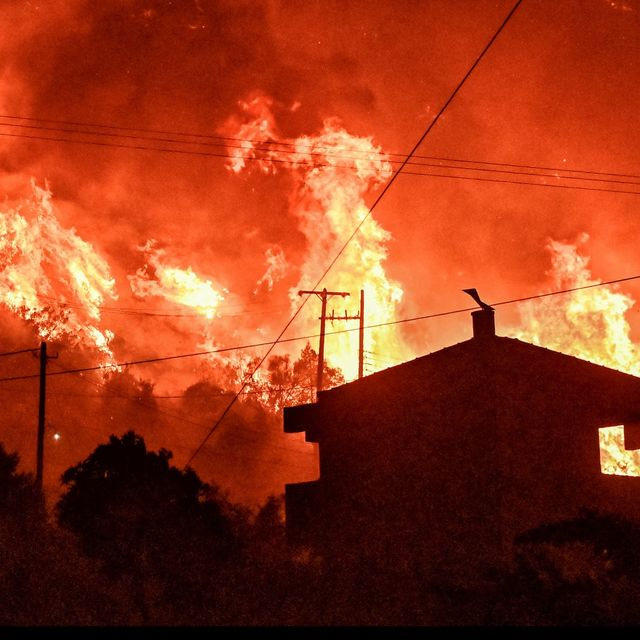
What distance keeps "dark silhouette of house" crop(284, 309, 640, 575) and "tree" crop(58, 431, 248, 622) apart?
4.46 m

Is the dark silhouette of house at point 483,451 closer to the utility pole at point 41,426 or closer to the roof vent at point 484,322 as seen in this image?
the roof vent at point 484,322

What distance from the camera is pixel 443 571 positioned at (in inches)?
728

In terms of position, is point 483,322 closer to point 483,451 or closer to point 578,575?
point 483,451

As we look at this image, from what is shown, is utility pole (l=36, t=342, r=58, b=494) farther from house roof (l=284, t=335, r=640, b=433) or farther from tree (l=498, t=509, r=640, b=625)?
tree (l=498, t=509, r=640, b=625)

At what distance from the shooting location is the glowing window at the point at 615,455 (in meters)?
40.5

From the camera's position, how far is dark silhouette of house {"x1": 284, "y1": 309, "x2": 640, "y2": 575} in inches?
731

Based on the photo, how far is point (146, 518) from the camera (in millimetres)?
23391

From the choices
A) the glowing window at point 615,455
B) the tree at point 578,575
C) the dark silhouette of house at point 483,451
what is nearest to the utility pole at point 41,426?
the dark silhouette of house at point 483,451

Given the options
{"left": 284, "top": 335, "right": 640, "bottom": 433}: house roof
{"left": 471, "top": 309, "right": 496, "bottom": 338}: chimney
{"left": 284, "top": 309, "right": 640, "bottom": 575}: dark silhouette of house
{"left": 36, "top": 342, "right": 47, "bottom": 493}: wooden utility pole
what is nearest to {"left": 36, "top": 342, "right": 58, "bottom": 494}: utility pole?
{"left": 36, "top": 342, "right": 47, "bottom": 493}: wooden utility pole

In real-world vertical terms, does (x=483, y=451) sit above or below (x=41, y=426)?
below

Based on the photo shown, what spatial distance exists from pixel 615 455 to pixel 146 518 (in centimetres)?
3105

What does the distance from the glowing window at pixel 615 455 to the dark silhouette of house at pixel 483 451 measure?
21.8 metres

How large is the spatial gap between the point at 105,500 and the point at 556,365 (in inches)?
556

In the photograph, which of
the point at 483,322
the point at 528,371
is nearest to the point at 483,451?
the point at 528,371
